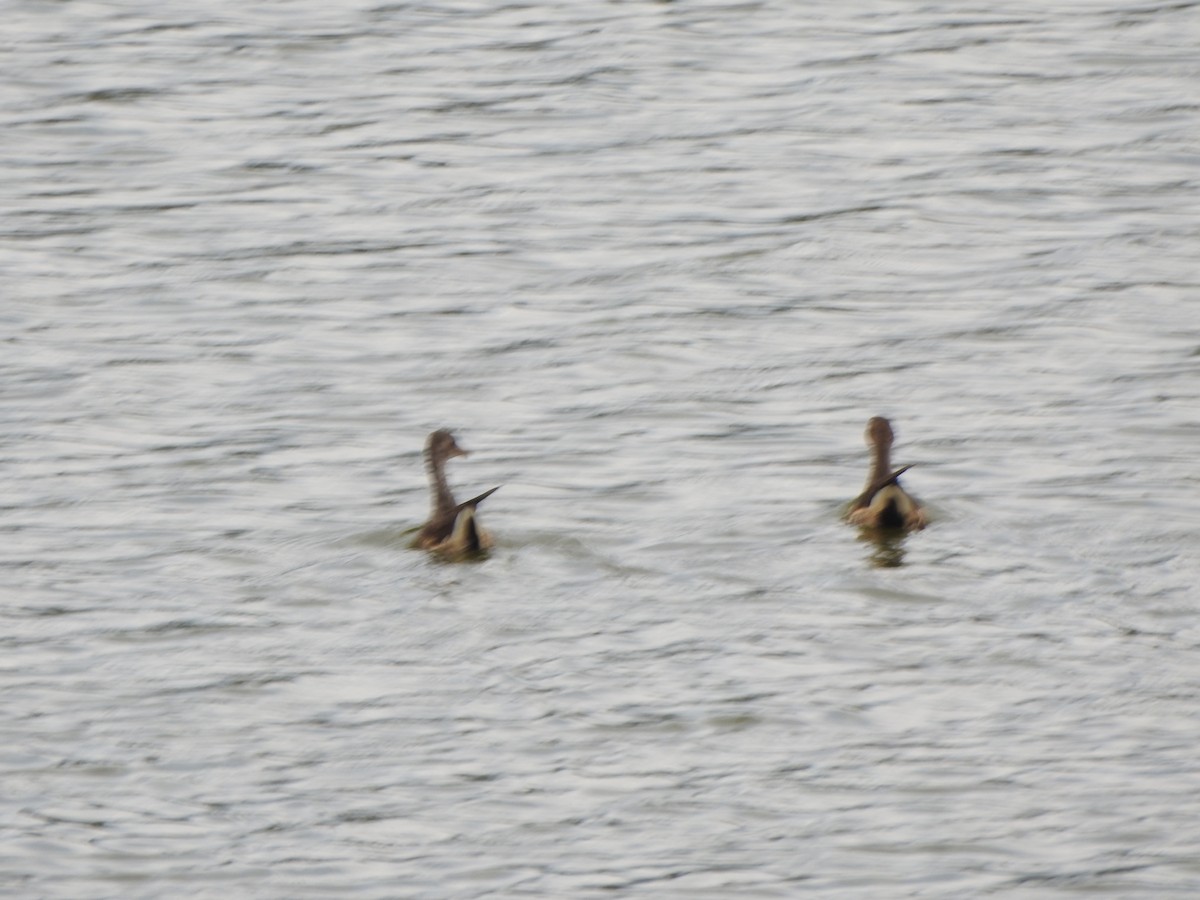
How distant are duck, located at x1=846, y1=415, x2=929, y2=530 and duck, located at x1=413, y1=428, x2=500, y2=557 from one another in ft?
5.67

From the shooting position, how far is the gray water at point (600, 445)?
9062mm

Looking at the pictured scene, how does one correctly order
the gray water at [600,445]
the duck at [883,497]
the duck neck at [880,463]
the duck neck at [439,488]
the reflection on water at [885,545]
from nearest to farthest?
1. the gray water at [600,445]
2. the reflection on water at [885,545]
3. the duck at [883,497]
4. the duck neck at [439,488]
5. the duck neck at [880,463]

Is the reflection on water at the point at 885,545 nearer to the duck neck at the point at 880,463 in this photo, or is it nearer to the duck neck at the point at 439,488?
the duck neck at the point at 880,463

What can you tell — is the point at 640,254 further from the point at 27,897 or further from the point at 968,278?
the point at 27,897

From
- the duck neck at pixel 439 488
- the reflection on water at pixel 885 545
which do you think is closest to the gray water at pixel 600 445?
the reflection on water at pixel 885 545

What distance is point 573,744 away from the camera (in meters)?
9.62

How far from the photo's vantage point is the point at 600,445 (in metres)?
13.7

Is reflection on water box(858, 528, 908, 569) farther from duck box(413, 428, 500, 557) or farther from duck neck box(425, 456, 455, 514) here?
duck neck box(425, 456, 455, 514)

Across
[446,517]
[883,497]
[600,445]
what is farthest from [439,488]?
[883,497]

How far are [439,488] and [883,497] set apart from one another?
208 centimetres

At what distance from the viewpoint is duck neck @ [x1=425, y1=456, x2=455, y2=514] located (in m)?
12.3

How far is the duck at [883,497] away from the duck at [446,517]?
173 centimetres

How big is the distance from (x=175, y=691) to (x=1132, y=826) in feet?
12.3

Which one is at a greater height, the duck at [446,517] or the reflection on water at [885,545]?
the duck at [446,517]
